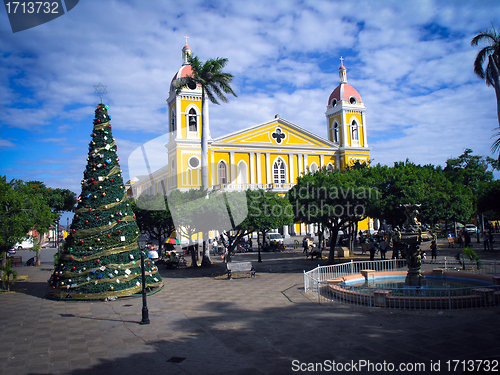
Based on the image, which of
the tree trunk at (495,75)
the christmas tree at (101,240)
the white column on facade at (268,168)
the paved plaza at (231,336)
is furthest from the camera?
the white column on facade at (268,168)

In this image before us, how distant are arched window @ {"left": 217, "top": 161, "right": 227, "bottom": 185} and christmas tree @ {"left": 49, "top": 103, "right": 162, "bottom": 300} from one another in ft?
99.0

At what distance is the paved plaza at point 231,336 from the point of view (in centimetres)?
577

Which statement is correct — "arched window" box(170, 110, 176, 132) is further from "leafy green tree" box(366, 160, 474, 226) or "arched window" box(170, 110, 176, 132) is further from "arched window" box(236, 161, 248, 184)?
"leafy green tree" box(366, 160, 474, 226)

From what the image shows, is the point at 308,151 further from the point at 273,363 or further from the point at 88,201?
the point at 273,363

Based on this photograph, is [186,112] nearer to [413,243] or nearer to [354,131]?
[354,131]

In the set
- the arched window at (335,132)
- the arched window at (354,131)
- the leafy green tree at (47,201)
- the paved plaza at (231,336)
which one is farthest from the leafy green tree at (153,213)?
the arched window at (354,131)

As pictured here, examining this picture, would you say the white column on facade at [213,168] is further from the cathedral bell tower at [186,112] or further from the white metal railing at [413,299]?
the white metal railing at [413,299]

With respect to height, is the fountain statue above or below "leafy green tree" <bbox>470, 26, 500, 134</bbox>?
below

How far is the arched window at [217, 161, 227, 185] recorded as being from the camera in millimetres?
42969

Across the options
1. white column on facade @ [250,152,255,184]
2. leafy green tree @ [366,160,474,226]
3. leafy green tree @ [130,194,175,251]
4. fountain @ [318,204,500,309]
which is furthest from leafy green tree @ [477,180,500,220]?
white column on facade @ [250,152,255,184]

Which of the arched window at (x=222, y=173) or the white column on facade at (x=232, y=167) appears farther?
the white column on facade at (x=232, y=167)

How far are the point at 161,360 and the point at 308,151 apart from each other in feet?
138

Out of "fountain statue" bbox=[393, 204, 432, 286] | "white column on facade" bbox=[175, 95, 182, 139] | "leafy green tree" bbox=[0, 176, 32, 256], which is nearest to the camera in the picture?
"fountain statue" bbox=[393, 204, 432, 286]

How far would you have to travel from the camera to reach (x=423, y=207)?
1944 centimetres
